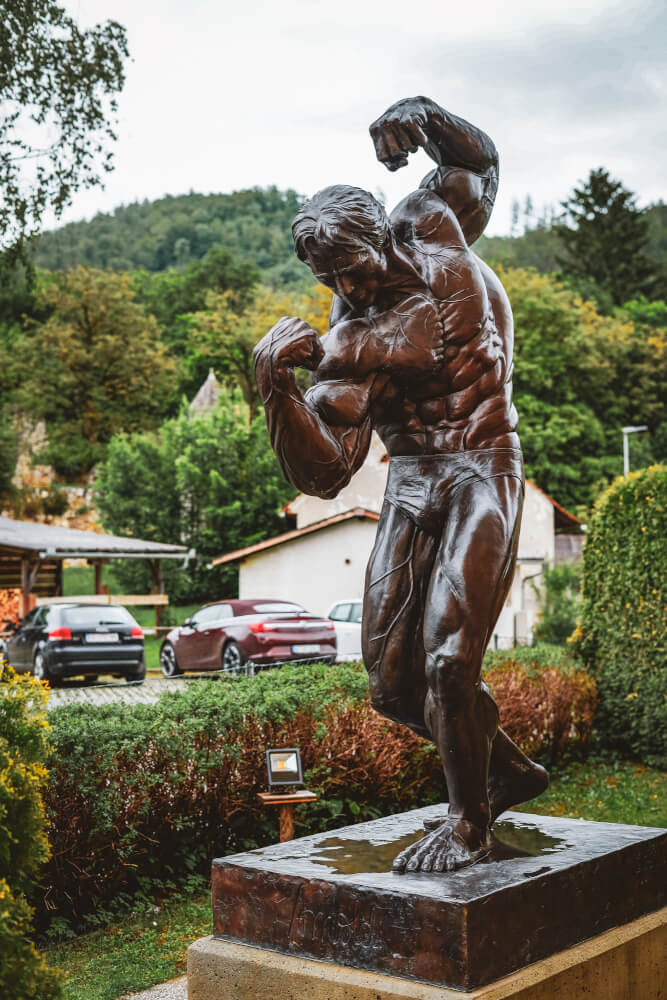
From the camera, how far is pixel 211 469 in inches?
1689

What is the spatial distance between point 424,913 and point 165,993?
313 cm

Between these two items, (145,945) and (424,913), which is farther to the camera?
(145,945)

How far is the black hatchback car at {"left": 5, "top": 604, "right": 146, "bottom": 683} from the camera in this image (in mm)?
21109

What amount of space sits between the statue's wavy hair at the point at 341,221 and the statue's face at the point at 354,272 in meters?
0.03

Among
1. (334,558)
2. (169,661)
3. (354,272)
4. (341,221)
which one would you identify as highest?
(334,558)


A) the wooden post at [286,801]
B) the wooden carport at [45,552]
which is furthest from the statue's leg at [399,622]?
the wooden carport at [45,552]

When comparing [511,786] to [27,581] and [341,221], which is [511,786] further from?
[27,581]

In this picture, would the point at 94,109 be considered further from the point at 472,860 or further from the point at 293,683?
the point at 472,860

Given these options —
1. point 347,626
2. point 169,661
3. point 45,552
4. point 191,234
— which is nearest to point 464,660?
point 347,626

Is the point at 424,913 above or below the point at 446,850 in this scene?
below

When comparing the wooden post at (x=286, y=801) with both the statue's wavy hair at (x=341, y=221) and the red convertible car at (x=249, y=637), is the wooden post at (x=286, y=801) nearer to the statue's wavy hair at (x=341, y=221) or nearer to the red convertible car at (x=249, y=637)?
the statue's wavy hair at (x=341, y=221)

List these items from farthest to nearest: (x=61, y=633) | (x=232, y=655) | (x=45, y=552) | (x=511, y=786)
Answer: (x=45, y=552) → (x=232, y=655) → (x=61, y=633) → (x=511, y=786)

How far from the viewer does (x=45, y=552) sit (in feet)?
Result: 92.3

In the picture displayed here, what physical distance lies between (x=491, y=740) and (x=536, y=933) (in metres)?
0.67
